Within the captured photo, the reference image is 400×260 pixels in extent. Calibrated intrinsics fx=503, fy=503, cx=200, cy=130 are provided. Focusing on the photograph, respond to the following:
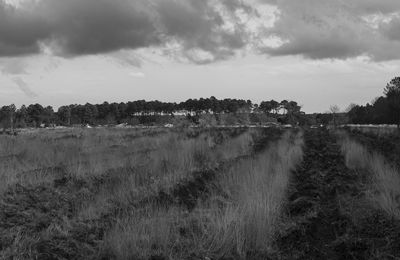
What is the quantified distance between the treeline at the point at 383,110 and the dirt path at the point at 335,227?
55834 mm

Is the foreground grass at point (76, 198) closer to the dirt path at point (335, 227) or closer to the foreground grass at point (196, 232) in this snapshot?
the foreground grass at point (196, 232)

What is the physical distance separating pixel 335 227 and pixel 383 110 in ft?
271

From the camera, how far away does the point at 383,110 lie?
8469 centimetres

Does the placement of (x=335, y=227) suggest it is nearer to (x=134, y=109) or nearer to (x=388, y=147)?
(x=388, y=147)

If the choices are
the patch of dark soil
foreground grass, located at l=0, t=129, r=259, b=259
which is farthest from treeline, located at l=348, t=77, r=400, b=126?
foreground grass, located at l=0, t=129, r=259, b=259

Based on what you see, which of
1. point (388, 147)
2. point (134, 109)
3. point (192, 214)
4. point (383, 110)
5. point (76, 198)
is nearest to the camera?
point (192, 214)

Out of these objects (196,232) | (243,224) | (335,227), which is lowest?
(335,227)

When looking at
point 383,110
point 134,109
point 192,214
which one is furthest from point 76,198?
point 134,109

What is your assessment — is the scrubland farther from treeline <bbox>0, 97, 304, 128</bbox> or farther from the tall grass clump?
treeline <bbox>0, 97, 304, 128</bbox>

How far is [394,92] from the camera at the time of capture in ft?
212

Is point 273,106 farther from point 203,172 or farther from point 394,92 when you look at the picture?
point 203,172

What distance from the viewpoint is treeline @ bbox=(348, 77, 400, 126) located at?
65.6 metres

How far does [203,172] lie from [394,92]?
57401 millimetres

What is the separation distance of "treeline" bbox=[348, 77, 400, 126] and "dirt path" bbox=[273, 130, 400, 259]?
183 ft
